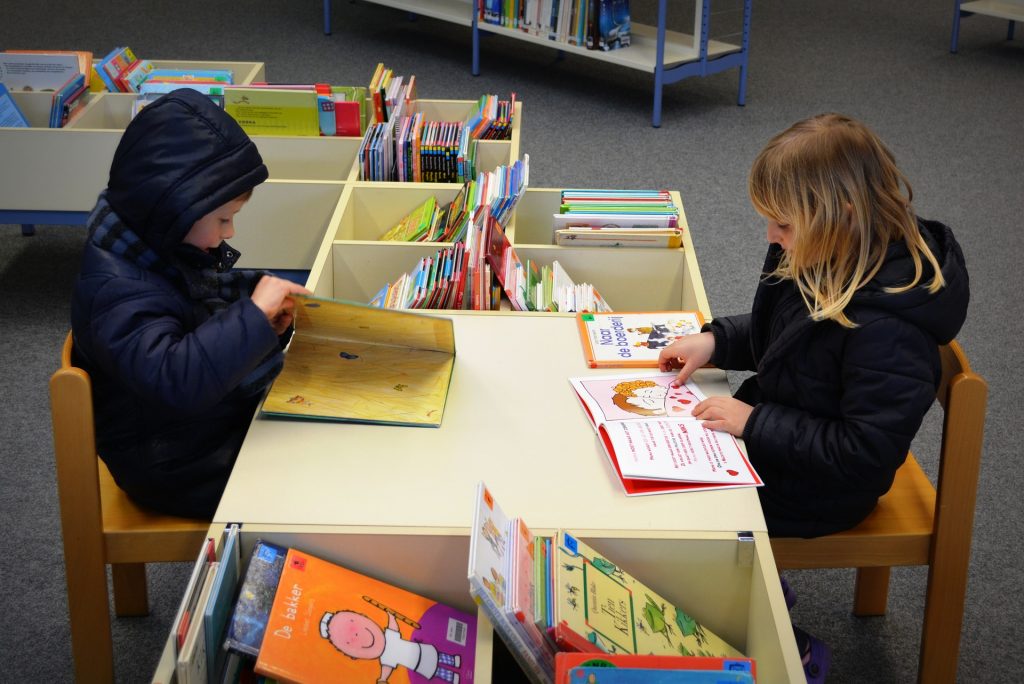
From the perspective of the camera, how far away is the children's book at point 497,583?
1.41m

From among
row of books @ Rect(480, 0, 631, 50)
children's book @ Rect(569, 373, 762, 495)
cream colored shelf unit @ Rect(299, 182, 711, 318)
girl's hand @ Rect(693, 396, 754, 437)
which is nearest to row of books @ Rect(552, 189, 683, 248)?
cream colored shelf unit @ Rect(299, 182, 711, 318)

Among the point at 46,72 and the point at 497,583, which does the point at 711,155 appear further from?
the point at 497,583

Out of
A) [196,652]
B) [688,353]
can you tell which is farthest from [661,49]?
[196,652]

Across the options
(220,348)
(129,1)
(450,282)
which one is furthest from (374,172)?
(129,1)

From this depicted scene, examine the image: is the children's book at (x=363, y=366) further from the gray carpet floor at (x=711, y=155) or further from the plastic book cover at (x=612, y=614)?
the gray carpet floor at (x=711, y=155)

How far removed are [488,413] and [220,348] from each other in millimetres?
475

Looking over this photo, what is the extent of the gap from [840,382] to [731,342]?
254 millimetres

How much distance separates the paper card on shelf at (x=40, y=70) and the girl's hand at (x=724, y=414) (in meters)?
2.99

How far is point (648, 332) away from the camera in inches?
84.3

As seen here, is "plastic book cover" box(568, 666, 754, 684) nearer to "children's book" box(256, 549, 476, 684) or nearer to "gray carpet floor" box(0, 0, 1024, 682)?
"children's book" box(256, 549, 476, 684)

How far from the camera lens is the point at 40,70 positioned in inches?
154

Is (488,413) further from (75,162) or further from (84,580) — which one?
(75,162)

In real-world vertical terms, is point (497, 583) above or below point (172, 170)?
below

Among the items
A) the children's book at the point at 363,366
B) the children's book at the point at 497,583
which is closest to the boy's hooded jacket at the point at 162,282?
the children's book at the point at 363,366
